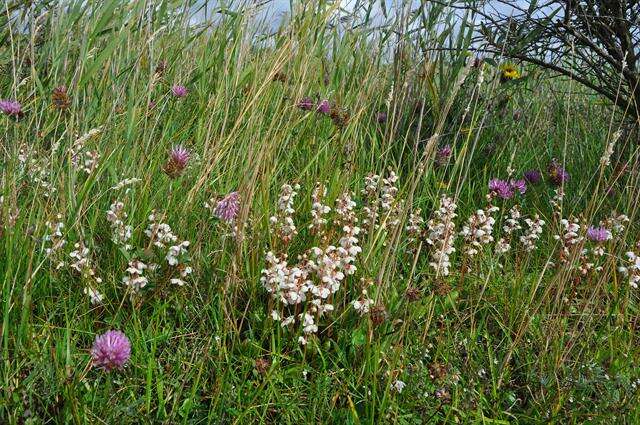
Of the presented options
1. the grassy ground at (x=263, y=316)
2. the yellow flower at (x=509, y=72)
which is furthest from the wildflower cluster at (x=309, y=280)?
the yellow flower at (x=509, y=72)

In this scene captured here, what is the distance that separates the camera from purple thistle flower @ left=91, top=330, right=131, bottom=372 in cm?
117

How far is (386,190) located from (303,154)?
23.7 inches

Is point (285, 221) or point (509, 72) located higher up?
point (509, 72)

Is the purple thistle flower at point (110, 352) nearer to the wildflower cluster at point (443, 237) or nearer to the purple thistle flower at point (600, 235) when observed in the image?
the wildflower cluster at point (443, 237)

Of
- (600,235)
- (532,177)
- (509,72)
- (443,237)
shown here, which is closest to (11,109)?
(443,237)

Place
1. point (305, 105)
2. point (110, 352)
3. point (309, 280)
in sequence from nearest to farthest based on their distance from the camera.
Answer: point (110, 352)
point (309, 280)
point (305, 105)

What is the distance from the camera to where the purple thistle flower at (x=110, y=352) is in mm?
1167

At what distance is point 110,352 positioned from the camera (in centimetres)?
117

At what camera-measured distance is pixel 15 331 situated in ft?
4.67

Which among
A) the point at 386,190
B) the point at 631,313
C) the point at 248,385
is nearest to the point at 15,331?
the point at 248,385

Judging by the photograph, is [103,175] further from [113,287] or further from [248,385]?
[248,385]

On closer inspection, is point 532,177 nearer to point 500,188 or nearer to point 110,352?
point 500,188

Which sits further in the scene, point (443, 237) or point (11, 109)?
point (443, 237)

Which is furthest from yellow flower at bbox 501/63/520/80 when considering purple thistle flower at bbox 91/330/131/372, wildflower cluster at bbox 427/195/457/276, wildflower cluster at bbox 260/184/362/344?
purple thistle flower at bbox 91/330/131/372
